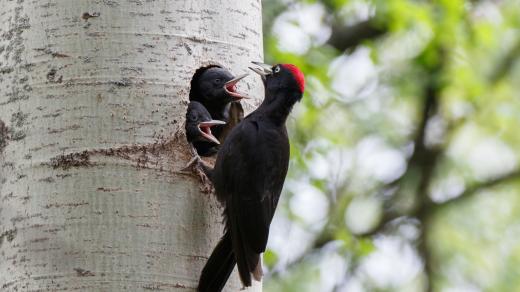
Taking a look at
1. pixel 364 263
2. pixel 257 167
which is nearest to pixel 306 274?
pixel 364 263

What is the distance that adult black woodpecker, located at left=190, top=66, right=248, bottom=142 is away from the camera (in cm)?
314

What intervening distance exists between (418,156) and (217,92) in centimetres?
536

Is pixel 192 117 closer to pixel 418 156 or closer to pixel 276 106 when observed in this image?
pixel 276 106

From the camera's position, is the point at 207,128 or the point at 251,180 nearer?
the point at 251,180

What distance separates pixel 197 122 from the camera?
10.9 feet

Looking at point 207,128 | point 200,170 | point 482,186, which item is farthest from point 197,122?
point 482,186

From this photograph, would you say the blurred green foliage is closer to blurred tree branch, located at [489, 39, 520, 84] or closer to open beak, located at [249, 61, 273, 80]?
blurred tree branch, located at [489, 39, 520, 84]

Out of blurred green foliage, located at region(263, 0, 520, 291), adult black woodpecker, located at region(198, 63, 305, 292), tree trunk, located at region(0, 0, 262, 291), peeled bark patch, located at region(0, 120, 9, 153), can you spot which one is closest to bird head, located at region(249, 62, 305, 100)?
adult black woodpecker, located at region(198, 63, 305, 292)

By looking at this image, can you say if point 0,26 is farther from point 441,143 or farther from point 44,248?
point 441,143

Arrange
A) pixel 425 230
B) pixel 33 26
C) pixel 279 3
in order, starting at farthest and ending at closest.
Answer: pixel 425 230, pixel 279 3, pixel 33 26

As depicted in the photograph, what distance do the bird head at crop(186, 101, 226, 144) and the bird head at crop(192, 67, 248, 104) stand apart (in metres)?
0.09

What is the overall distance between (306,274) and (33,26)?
206 inches

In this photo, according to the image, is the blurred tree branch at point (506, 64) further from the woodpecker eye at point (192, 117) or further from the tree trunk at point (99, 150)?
the tree trunk at point (99, 150)

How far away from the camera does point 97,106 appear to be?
8.71ft
